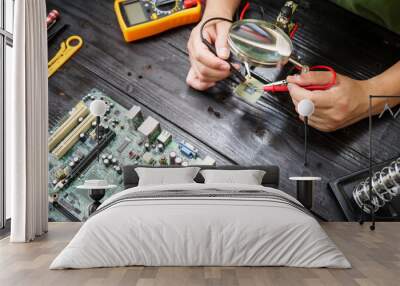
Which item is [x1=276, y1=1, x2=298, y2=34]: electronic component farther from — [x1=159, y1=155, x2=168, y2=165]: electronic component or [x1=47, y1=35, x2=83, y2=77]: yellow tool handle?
[x1=47, y1=35, x2=83, y2=77]: yellow tool handle

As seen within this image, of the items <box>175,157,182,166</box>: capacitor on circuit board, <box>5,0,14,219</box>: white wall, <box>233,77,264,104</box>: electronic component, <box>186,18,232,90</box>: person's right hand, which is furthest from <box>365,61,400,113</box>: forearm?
<box>5,0,14,219</box>: white wall

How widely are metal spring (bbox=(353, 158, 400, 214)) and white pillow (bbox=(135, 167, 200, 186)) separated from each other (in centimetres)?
172

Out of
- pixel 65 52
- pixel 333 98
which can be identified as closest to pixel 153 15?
pixel 65 52

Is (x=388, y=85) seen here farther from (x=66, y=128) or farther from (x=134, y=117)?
(x=66, y=128)

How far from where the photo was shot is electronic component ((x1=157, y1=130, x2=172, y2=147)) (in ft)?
15.8

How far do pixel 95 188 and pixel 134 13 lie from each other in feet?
6.25

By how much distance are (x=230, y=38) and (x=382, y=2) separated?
143 centimetres

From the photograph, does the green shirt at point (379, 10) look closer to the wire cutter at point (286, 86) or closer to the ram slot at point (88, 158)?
the wire cutter at point (286, 86)

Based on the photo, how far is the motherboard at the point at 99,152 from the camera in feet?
15.9

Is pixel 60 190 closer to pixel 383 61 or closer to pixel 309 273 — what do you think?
pixel 309 273

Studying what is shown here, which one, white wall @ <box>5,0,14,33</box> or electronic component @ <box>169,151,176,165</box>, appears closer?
white wall @ <box>5,0,14,33</box>

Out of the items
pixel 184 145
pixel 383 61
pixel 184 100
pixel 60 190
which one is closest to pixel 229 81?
pixel 184 100

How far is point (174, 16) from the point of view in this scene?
481 centimetres

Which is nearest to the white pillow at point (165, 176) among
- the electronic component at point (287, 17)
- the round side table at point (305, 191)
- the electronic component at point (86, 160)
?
the electronic component at point (86, 160)
